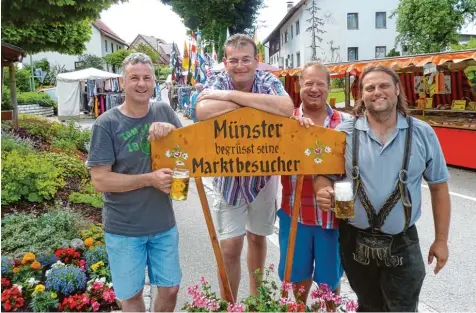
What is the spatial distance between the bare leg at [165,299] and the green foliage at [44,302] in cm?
109

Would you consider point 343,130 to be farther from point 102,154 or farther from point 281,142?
point 102,154

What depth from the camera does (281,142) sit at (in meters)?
2.47

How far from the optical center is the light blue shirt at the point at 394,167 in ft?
7.44

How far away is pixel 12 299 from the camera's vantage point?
3.38 metres

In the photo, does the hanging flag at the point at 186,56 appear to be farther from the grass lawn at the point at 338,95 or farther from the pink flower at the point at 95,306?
the pink flower at the point at 95,306

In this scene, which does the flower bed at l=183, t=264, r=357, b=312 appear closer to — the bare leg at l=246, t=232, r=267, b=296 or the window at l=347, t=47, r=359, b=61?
the bare leg at l=246, t=232, r=267, b=296

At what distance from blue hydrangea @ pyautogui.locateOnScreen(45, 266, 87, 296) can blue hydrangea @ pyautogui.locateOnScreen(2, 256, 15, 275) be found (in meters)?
0.38

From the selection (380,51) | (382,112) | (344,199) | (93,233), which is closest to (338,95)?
(380,51)

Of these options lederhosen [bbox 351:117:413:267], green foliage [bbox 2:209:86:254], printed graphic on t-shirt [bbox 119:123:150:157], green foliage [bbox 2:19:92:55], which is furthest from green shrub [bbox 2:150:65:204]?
green foliage [bbox 2:19:92:55]

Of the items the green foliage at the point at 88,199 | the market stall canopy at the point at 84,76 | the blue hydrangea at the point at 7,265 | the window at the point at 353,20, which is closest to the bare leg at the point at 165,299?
the blue hydrangea at the point at 7,265

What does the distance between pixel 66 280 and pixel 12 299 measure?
0.40m

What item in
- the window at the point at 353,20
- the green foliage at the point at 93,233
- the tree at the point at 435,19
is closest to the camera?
the green foliage at the point at 93,233

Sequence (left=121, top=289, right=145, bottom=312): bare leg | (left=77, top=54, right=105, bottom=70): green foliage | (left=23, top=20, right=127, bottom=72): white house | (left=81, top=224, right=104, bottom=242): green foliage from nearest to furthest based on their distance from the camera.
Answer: (left=121, top=289, right=145, bottom=312): bare leg
(left=81, top=224, right=104, bottom=242): green foliage
(left=77, top=54, right=105, bottom=70): green foliage
(left=23, top=20, right=127, bottom=72): white house

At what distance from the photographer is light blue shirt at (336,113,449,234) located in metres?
2.27
